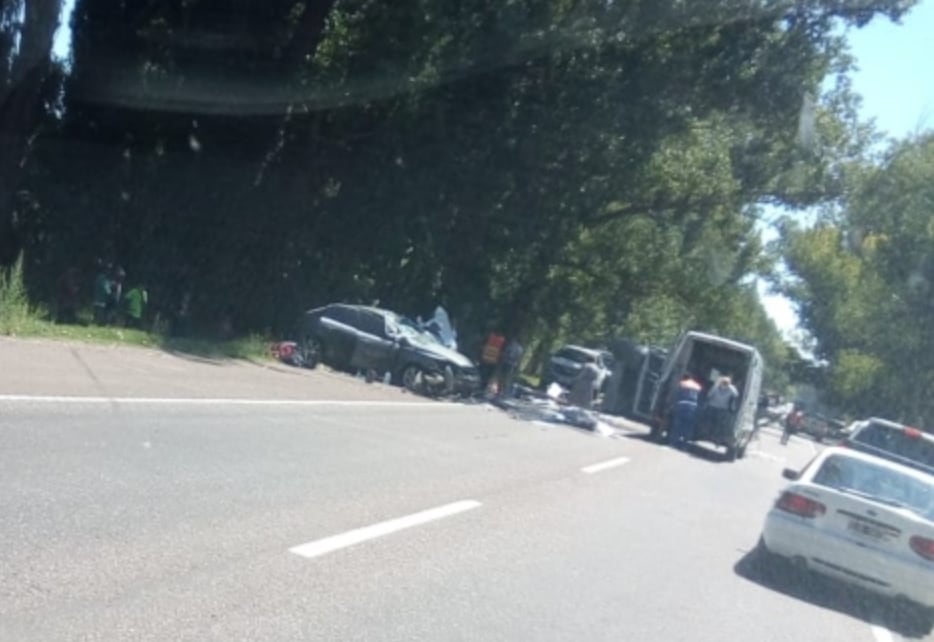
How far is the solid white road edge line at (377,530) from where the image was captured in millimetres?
A: 10016

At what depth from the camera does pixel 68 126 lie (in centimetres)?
3309

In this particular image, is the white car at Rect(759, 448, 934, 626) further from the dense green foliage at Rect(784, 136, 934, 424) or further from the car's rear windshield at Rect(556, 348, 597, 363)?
the car's rear windshield at Rect(556, 348, 597, 363)

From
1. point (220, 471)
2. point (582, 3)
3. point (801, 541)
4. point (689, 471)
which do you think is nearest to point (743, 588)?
point (801, 541)

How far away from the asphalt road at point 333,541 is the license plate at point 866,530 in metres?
0.65

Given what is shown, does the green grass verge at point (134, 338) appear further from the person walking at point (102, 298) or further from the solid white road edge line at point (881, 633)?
the solid white road edge line at point (881, 633)

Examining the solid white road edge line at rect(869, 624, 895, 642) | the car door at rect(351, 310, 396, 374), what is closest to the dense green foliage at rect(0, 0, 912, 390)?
the car door at rect(351, 310, 396, 374)

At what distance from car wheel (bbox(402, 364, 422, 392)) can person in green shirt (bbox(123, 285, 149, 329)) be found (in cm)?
558

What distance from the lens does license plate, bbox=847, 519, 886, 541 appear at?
12.7 meters

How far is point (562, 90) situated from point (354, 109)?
492 cm

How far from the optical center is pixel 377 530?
11.3 metres

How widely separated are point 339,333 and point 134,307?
14.1ft

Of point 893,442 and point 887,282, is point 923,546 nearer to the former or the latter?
point 893,442

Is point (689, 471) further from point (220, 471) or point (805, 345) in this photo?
point (805, 345)

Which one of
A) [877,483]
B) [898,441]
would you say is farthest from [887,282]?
[877,483]
